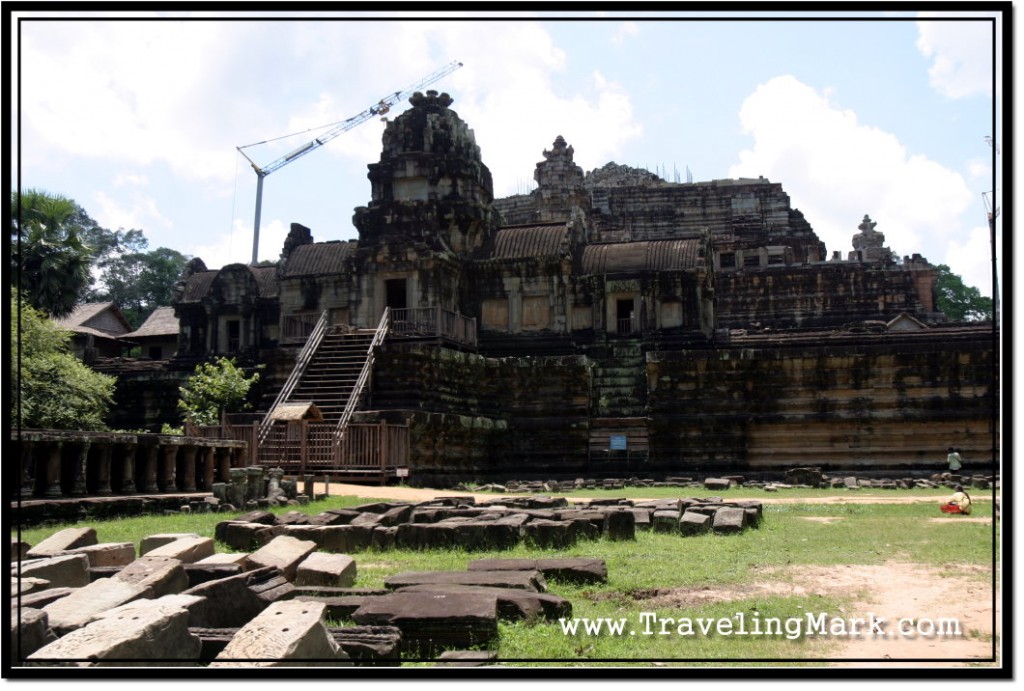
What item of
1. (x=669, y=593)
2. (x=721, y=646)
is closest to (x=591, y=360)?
(x=669, y=593)

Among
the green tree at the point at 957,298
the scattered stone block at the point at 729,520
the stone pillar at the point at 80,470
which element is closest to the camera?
the scattered stone block at the point at 729,520

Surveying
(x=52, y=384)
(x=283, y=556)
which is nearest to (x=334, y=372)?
(x=52, y=384)

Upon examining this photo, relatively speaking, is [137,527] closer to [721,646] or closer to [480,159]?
[721,646]

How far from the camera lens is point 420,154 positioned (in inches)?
1352

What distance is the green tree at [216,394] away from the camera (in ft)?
95.1

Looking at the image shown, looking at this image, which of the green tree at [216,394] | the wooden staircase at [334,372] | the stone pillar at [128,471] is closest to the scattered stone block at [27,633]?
the stone pillar at [128,471]

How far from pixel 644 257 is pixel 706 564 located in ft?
79.5

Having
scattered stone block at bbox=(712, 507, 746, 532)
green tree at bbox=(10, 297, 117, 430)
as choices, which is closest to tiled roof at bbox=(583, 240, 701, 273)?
green tree at bbox=(10, 297, 117, 430)

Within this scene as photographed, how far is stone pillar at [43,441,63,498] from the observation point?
1311 centimetres

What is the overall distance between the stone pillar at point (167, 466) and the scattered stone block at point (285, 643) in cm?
1140

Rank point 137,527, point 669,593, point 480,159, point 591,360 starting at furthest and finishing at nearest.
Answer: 1. point 480,159
2. point 591,360
3. point 137,527
4. point 669,593

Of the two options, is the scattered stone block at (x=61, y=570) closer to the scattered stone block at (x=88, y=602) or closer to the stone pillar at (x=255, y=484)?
the scattered stone block at (x=88, y=602)

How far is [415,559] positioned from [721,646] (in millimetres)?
5179

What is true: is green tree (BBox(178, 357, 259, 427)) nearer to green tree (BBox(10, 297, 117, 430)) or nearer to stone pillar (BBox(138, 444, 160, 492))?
green tree (BBox(10, 297, 117, 430))
